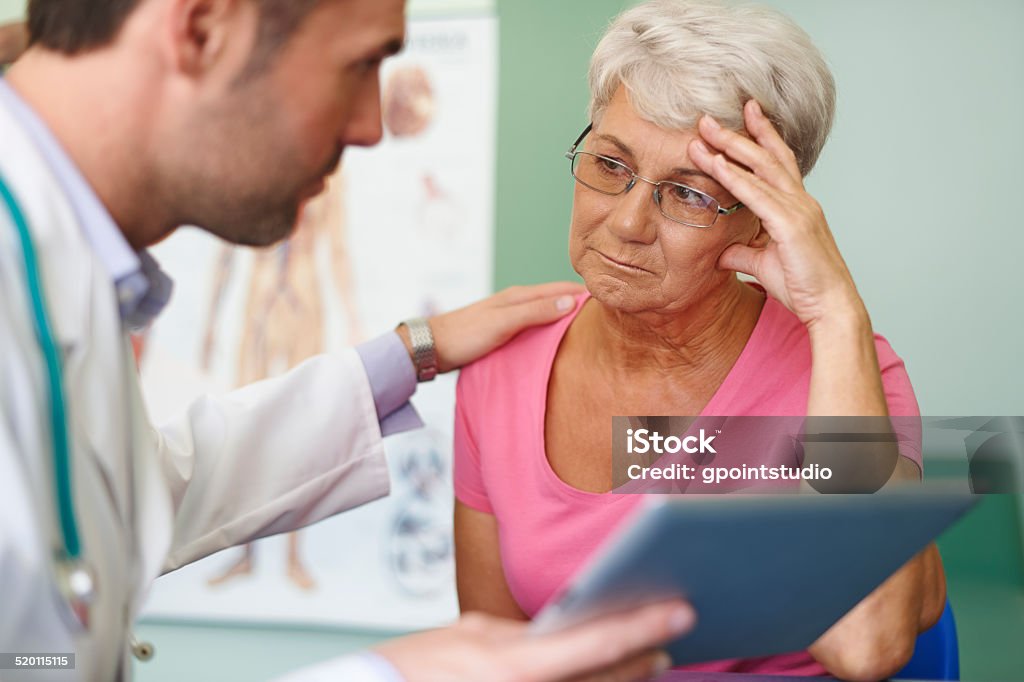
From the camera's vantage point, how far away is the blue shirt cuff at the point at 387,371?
157 centimetres

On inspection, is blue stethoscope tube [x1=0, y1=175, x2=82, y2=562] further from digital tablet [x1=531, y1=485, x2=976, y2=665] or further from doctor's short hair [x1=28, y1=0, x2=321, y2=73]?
digital tablet [x1=531, y1=485, x2=976, y2=665]

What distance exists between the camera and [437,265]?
2.86m

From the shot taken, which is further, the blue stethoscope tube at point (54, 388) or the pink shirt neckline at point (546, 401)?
the pink shirt neckline at point (546, 401)

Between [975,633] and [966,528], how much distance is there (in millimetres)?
292

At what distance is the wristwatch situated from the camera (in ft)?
5.21

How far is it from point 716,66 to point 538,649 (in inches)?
36.7

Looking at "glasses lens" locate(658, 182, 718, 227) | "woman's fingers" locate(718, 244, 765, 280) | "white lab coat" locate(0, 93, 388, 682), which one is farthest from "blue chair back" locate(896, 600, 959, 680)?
"white lab coat" locate(0, 93, 388, 682)

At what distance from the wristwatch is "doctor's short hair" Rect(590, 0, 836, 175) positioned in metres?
0.49

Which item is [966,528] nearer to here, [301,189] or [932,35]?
[932,35]

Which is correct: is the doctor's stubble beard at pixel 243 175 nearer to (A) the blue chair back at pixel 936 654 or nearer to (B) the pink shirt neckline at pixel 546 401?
(B) the pink shirt neckline at pixel 546 401

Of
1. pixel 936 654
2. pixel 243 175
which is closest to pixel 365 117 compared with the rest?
pixel 243 175

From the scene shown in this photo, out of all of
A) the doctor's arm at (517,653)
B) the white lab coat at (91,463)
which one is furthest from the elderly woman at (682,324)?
the doctor's arm at (517,653)

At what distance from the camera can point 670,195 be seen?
4.78 feet

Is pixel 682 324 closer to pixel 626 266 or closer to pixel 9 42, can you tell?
pixel 626 266
